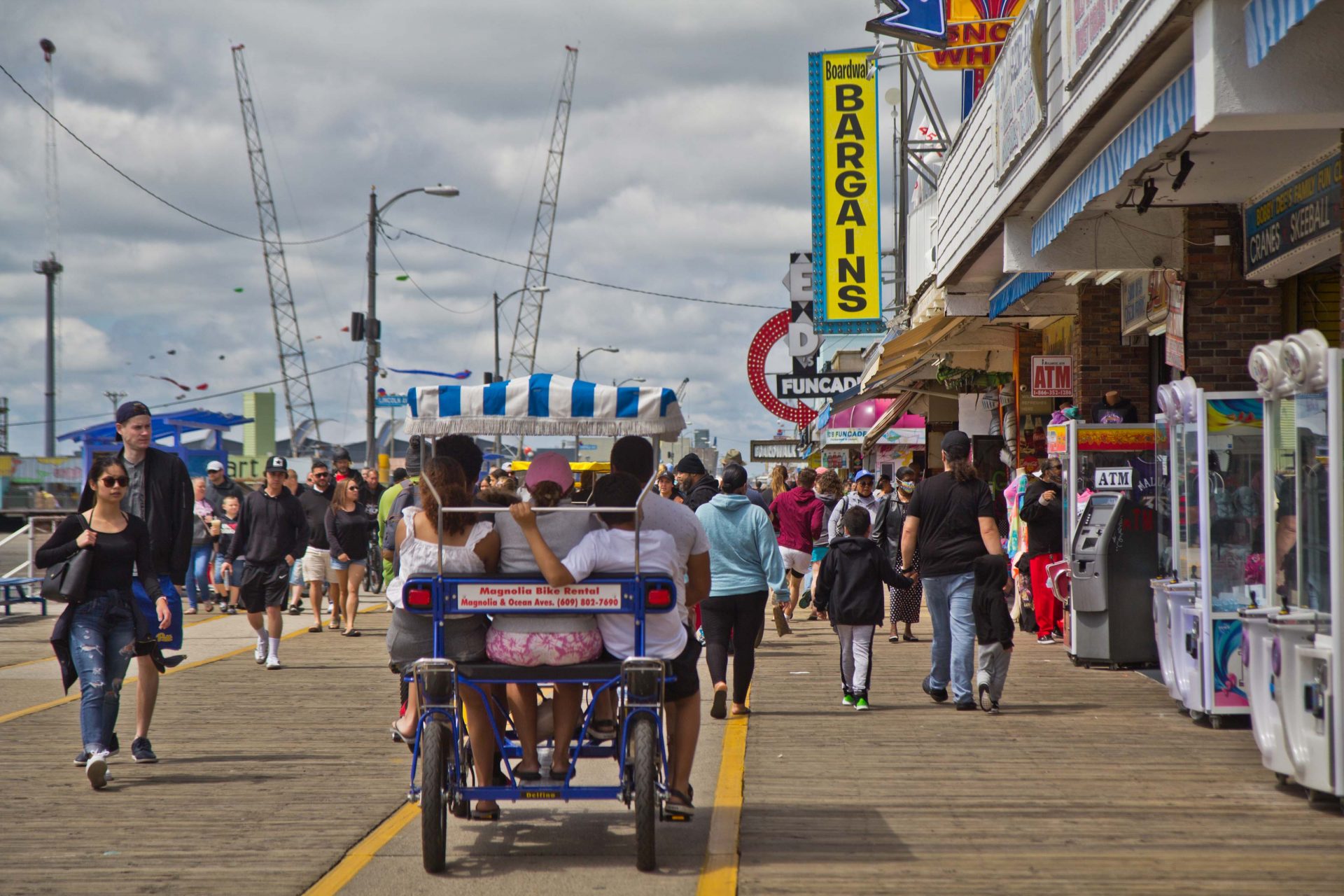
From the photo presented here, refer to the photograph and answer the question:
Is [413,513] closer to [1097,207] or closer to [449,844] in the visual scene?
[449,844]

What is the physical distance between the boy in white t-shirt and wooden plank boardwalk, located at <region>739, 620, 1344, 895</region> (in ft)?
1.65

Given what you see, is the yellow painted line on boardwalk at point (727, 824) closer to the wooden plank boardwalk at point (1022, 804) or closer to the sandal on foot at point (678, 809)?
the wooden plank boardwalk at point (1022, 804)

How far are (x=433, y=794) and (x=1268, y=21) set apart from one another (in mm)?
4899

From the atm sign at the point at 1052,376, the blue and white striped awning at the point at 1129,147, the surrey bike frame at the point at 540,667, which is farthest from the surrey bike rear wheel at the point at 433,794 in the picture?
the atm sign at the point at 1052,376

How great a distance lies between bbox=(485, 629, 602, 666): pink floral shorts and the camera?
5688 millimetres

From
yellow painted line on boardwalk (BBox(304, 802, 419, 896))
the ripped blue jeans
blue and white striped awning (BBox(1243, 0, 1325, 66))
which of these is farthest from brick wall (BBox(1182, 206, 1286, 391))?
the ripped blue jeans

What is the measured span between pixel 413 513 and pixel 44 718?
196 inches

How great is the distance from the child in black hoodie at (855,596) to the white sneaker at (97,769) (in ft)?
16.2

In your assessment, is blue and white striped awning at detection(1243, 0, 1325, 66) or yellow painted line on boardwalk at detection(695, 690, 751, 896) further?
blue and white striped awning at detection(1243, 0, 1325, 66)

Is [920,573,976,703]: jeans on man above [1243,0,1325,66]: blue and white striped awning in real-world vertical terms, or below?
below

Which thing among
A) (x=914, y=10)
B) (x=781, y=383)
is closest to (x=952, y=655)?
(x=914, y=10)

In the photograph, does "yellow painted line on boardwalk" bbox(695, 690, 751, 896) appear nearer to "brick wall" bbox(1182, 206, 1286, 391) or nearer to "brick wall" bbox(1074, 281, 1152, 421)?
"brick wall" bbox(1182, 206, 1286, 391)

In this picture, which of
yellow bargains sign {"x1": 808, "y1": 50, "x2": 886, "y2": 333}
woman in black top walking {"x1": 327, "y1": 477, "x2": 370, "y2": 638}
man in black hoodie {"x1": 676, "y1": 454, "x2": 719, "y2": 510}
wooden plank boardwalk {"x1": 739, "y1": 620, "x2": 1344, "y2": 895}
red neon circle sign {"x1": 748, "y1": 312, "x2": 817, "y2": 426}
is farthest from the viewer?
red neon circle sign {"x1": 748, "y1": 312, "x2": 817, "y2": 426}

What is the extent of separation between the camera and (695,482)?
47.8 feet
